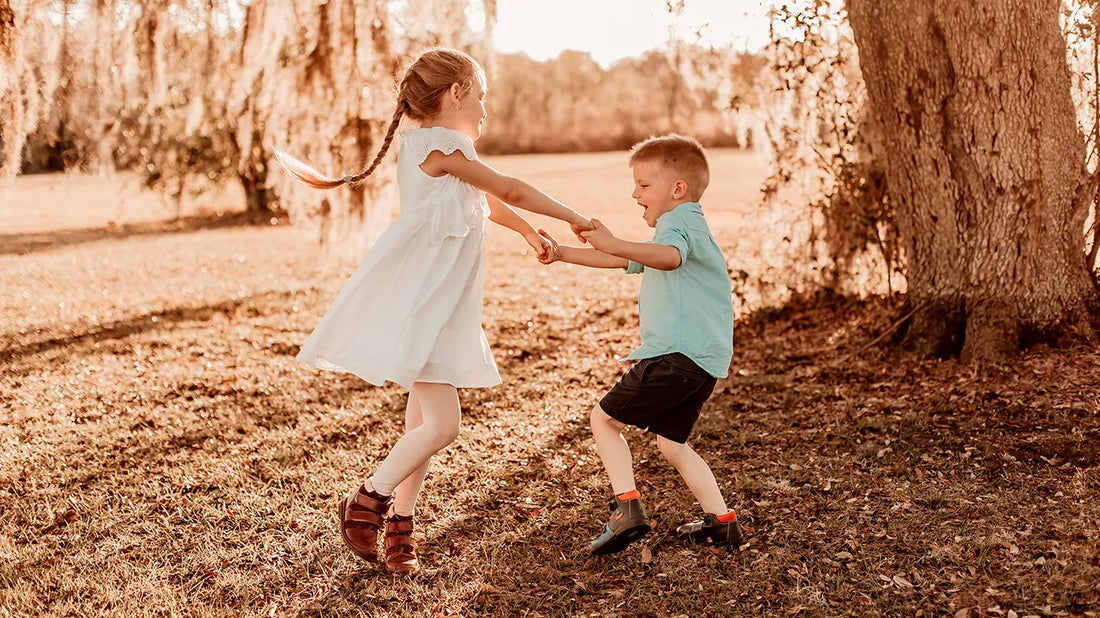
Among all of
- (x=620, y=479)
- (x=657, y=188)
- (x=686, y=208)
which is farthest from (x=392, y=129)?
(x=620, y=479)

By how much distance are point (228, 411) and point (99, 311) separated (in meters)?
4.09

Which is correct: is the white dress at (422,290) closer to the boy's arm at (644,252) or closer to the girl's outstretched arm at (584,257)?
the girl's outstretched arm at (584,257)

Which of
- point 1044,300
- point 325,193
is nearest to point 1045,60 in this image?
point 1044,300

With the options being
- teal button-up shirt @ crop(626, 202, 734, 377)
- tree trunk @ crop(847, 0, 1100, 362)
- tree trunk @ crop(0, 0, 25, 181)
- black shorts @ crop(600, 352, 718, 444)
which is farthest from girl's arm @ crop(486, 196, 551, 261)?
tree trunk @ crop(0, 0, 25, 181)

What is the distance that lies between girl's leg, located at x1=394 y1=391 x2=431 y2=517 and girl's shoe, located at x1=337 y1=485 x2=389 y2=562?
5.3 inches

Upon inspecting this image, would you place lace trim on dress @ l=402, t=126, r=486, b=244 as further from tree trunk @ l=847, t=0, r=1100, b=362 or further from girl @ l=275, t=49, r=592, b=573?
tree trunk @ l=847, t=0, r=1100, b=362

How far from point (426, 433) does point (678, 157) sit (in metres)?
1.32

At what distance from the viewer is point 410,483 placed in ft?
11.7

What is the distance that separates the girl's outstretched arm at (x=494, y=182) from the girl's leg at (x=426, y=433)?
0.70 m

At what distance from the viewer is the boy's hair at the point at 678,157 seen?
3398mm

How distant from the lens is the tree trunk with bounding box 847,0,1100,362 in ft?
17.6

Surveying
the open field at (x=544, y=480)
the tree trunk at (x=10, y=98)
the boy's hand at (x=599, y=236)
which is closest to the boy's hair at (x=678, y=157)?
the boy's hand at (x=599, y=236)

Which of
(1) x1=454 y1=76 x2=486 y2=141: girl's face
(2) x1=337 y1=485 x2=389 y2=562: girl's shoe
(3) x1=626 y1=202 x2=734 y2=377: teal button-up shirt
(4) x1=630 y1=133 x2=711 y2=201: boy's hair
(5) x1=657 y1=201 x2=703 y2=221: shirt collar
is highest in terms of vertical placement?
(1) x1=454 y1=76 x2=486 y2=141: girl's face

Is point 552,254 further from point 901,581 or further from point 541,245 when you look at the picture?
point 901,581
